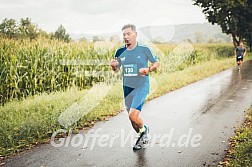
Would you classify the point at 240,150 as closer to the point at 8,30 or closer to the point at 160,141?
the point at 160,141

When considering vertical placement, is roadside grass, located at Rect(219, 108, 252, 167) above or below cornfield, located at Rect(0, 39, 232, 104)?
below

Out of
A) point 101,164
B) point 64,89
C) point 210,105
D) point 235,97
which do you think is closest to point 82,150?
point 101,164

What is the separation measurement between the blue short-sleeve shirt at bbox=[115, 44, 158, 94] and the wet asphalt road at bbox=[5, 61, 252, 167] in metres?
1.16

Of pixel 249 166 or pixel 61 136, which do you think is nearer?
pixel 249 166

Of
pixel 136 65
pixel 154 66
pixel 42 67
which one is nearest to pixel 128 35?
pixel 136 65

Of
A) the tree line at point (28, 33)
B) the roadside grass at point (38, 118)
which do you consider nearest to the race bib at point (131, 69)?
the roadside grass at point (38, 118)

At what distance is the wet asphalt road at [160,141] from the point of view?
14.4 ft

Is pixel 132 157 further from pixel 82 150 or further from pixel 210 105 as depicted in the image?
pixel 210 105

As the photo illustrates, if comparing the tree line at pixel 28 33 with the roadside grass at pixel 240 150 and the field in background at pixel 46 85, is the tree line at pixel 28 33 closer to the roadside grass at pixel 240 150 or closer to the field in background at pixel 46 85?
the field in background at pixel 46 85

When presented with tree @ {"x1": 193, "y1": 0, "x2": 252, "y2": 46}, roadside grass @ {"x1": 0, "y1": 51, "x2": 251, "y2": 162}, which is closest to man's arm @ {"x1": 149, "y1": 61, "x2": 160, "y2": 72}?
roadside grass @ {"x1": 0, "y1": 51, "x2": 251, "y2": 162}

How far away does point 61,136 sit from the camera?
5637 millimetres

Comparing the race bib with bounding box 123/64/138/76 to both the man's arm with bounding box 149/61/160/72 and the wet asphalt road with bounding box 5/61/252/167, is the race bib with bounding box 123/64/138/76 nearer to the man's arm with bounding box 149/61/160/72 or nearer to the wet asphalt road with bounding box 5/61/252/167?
the man's arm with bounding box 149/61/160/72

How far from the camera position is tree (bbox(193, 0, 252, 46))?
31.6 m

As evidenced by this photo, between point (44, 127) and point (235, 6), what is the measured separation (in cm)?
3066
